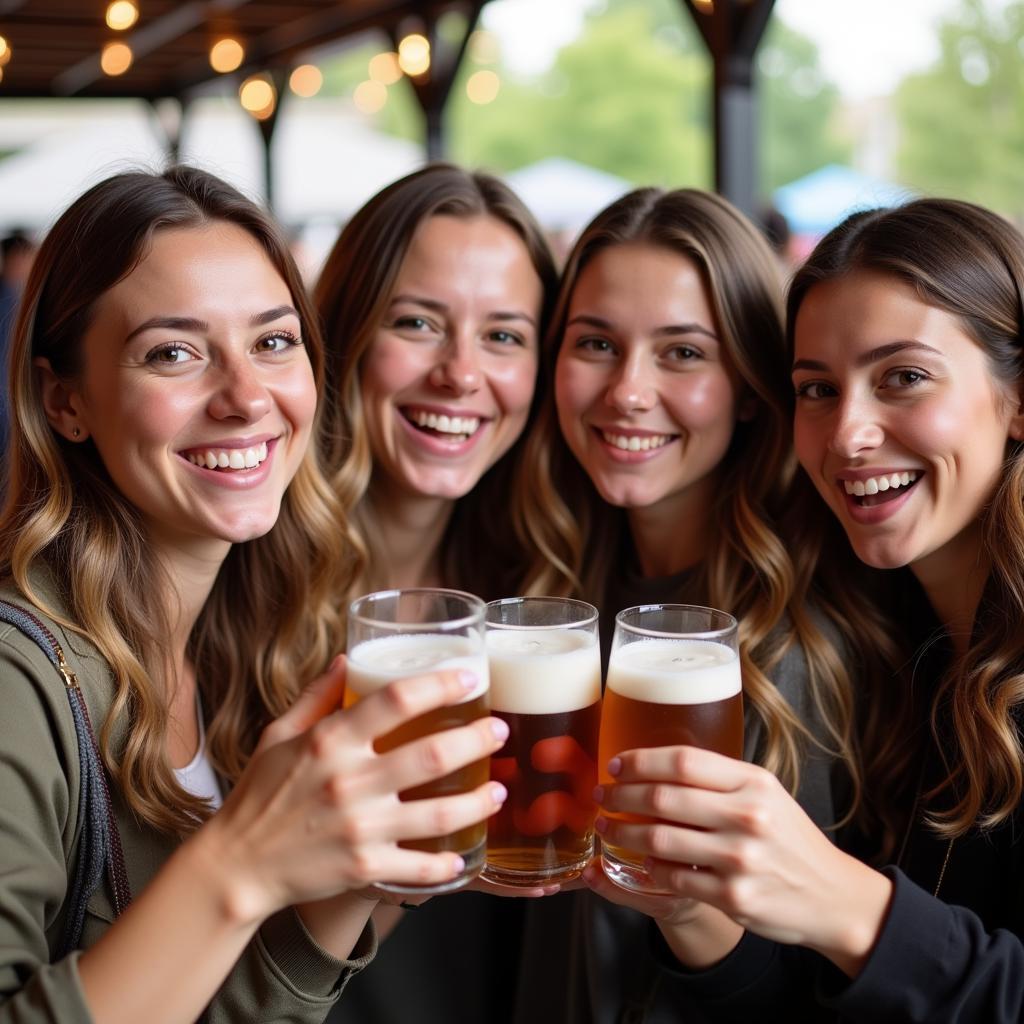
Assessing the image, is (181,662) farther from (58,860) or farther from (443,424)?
(443,424)

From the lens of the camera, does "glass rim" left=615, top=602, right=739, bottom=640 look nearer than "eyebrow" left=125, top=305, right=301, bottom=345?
Yes

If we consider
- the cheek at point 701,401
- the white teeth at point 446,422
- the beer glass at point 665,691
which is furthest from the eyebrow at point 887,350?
the white teeth at point 446,422

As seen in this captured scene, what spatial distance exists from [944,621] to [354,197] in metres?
12.3

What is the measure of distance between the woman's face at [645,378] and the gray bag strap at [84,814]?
3.85ft

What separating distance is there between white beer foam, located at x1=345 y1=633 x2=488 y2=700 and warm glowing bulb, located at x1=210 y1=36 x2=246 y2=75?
1087 centimetres

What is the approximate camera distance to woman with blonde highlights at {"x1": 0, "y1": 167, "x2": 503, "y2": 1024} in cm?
123

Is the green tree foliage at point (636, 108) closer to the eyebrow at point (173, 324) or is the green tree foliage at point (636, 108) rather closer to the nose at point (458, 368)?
the nose at point (458, 368)

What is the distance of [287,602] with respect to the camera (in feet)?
7.20

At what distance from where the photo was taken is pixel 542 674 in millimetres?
1410

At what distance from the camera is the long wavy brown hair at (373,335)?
8.15 feet

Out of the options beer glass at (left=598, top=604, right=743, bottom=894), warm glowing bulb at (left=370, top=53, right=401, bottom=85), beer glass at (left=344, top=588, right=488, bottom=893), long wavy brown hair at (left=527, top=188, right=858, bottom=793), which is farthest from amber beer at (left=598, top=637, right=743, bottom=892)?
warm glowing bulb at (left=370, top=53, right=401, bottom=85)

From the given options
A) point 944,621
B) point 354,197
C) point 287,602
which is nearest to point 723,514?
point 944,621

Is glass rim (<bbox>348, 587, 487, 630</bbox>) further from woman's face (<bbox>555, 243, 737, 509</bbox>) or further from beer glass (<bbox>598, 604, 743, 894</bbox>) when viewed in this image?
woman's face (<bbox>555, 243, 737, 509</bbox>)

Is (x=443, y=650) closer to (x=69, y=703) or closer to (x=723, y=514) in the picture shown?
(x=69, y=703)
